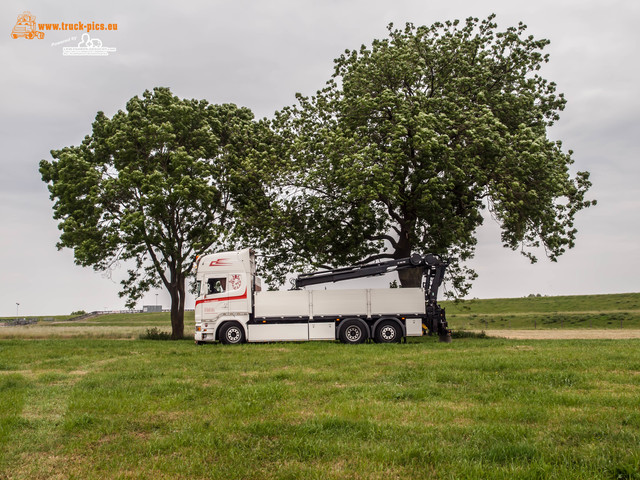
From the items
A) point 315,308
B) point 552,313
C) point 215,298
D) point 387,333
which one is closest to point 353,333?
point 387,333

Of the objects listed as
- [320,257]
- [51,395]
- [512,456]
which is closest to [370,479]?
[512,456]

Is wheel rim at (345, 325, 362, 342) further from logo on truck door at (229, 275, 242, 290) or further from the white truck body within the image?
logo on truck door at (229, 275, 242, 290)

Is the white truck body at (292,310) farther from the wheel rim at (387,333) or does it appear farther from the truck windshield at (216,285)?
the wheel rim at (387,333)

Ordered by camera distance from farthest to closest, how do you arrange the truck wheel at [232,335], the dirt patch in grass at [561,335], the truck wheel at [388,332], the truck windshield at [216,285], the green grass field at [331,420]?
the dirt patch in grass at [561,335] < the truck windshield at [216,285] < the truck wheel at [232,335] < the truck wheel at [388,332] < the green grass field at [331,420]

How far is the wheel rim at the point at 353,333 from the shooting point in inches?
1070

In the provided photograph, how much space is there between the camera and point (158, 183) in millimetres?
32375

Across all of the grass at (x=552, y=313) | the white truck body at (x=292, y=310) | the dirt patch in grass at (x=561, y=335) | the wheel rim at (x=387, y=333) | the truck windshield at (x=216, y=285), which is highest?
the truck windshield at (x=216, y=285)

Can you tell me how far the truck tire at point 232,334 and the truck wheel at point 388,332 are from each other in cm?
695

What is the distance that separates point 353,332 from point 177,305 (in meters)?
15.0

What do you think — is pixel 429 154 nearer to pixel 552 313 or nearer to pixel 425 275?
pixel 425 275

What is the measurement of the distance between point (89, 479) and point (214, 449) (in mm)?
1628

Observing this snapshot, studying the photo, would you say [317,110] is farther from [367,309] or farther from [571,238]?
[571,238]

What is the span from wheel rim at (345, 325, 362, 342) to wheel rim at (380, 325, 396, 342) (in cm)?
115

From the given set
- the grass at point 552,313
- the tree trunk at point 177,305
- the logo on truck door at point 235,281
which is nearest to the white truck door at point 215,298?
the logo on truck door at point 235,281
